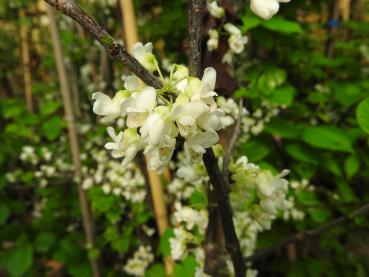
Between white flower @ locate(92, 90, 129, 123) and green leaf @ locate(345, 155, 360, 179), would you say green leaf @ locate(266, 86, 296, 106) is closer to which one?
green leaf @ locate(345, 155, 360, 179)

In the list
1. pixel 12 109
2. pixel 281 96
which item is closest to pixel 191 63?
pixel 281 96

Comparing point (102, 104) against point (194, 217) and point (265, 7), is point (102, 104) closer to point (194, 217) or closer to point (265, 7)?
point (265, 7)

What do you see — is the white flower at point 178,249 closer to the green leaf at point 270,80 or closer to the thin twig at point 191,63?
the thin twig at point 191,63

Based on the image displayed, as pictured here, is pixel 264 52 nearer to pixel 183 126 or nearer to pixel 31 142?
pixel 31 142

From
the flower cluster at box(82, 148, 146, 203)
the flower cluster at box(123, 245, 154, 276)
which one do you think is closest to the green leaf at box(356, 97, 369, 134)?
the flower cluster at box(82, 148, 146, 203)

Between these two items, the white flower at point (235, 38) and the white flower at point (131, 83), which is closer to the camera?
the white flower at point (131, 83)

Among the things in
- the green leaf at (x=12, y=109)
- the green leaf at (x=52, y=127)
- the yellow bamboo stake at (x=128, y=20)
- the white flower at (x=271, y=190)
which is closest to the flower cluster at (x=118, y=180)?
the green leaf at (x=52, y=127)
